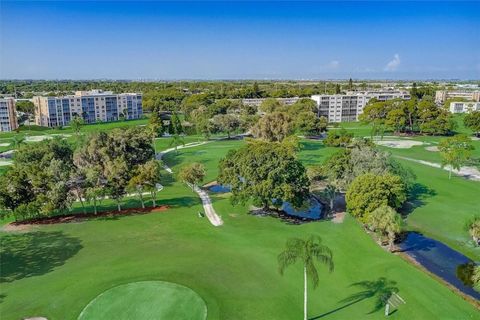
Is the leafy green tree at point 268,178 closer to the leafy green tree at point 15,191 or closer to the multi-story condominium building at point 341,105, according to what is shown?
the leafy green tree at point 15,191

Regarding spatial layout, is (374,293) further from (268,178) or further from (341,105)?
(341,105)

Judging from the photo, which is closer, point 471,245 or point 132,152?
point 471,245

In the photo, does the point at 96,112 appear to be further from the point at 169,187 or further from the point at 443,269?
the point at 443,269

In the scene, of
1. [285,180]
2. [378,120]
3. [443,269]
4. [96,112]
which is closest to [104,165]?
[285,180]

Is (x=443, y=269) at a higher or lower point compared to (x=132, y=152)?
lower

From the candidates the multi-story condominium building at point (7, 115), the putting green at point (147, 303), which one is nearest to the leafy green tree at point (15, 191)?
the putting green at point (147, 303)

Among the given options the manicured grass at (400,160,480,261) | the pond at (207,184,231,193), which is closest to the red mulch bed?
the pond at (207,184,231,193)

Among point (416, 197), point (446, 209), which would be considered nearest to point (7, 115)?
point (416, 197)
